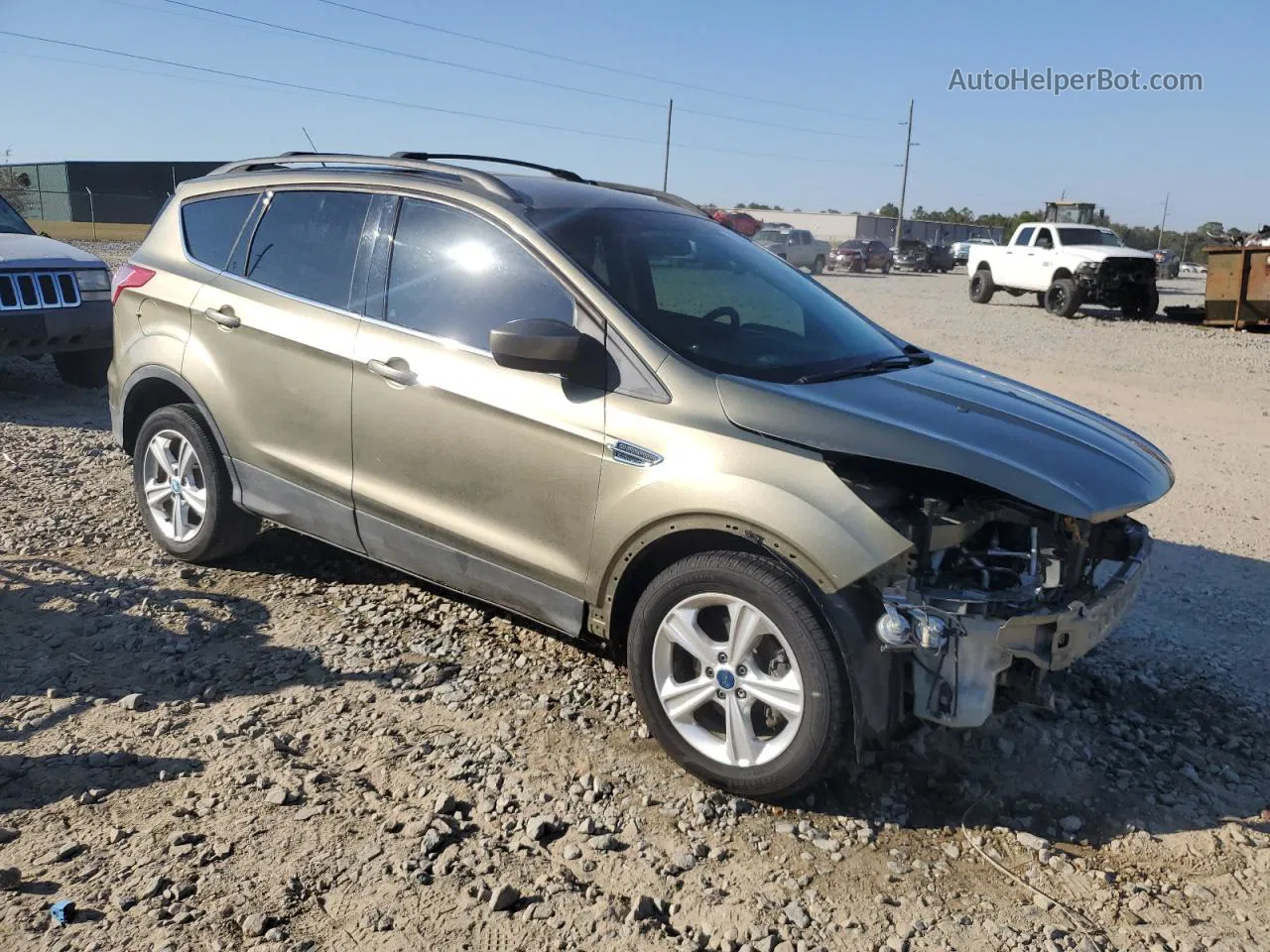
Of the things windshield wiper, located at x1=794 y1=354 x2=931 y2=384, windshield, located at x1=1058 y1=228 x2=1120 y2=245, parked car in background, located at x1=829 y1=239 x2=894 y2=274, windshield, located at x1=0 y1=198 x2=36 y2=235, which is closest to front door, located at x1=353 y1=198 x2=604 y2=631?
windshield wiper, located at x1=794 y1=354 x2=931 y2=384

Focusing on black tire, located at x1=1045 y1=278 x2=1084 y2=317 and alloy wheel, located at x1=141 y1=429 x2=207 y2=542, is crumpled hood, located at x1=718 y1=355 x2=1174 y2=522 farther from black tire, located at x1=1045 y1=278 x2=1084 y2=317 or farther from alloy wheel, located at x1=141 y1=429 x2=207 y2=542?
black tire, located at x1=1045 y1=278 x2=1084 y2=317

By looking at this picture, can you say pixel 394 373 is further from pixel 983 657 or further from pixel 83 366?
pixel 83 366

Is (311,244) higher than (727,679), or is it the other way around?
(311,244)

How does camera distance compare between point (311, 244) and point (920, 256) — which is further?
point (920, 256)

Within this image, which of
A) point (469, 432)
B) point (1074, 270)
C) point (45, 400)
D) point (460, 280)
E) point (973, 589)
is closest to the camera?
point (973, 589)

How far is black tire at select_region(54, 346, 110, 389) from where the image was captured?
30.1 feet

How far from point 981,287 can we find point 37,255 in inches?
844

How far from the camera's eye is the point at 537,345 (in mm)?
3387

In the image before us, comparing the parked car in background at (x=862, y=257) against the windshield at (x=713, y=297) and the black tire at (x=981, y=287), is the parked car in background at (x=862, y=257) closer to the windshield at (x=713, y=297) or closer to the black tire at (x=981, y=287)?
the black tire at (x=981, y=287)

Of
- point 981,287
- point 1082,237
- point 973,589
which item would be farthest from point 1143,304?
point 973,589

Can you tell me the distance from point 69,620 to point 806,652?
3296 millimetres

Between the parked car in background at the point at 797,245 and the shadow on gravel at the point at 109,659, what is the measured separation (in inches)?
1380

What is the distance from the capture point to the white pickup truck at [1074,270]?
2036 cm

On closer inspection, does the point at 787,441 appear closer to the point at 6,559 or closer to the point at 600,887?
the point at 600,887
